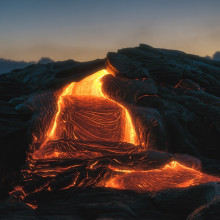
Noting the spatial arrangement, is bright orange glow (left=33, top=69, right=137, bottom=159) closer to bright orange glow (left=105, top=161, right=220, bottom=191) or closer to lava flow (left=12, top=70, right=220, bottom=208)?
lava flow (left=12, top=70, right=220, bottom=208)

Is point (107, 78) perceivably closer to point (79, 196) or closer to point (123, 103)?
point (123, 103)

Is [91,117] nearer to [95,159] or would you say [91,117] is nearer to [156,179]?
[95,159]

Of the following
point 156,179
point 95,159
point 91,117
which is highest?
point 91,117

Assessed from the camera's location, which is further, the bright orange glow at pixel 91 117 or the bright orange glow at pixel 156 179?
the bright orange glow at pixel 91 117

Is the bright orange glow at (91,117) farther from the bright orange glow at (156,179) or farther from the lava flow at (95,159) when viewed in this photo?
the bright orange glow at (156,179)

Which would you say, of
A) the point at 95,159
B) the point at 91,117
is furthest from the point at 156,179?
the point at 91,117

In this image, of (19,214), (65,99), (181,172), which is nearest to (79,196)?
(19,214)

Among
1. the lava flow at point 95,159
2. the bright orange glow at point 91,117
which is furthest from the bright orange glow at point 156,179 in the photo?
the bright orange glow at point 91,117

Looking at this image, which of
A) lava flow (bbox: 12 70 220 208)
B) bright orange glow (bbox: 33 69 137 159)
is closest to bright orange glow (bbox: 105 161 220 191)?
lava flow (bbox: 12 70 220 208)
